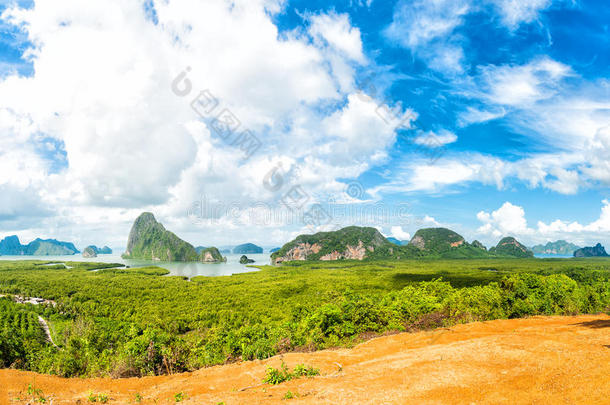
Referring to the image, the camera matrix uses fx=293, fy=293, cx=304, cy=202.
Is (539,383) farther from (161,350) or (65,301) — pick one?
(65,301)

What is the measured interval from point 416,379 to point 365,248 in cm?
17819

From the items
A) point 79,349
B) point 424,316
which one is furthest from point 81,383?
point 424,316

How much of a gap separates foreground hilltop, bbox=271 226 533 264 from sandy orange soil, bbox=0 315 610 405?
521ft

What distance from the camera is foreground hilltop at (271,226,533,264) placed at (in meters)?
178

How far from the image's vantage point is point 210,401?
8.20m

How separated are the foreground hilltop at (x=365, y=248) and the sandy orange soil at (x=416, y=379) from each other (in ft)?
521

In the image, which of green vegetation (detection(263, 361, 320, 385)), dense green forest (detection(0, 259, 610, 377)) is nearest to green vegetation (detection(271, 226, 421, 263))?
dense green forest (detection(0, 259, 610, 377))

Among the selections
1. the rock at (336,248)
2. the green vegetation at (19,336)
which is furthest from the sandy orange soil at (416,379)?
the rock at (336,248)

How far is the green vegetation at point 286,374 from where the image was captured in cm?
970

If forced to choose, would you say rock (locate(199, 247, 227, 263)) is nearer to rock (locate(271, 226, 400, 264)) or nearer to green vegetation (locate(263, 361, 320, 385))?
rock (locate(271, 226, 400, 264))

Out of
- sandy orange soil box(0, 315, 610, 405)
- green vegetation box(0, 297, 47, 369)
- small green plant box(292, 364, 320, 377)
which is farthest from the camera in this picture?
green vegetation box(0, 297, 47, 369)

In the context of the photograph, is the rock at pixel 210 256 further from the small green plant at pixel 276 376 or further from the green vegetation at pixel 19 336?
the small green plant at pixel 276 376

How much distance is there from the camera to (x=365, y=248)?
182 m

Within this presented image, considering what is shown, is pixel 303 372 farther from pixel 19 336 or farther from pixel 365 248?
pixel 365 248
